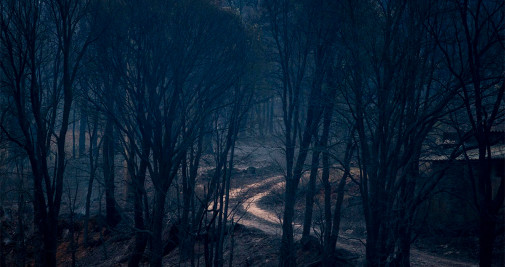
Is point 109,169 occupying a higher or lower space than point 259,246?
higher

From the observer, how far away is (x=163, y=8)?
10203mm

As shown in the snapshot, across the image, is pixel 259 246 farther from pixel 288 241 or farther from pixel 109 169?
pixel 109 169

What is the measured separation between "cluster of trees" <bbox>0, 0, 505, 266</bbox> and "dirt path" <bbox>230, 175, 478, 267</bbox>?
5.27 feet

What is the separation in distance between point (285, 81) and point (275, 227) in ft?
22.2

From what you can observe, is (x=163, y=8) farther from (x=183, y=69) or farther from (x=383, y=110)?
(x=383, y=110)

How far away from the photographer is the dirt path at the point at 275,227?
11.8 metres

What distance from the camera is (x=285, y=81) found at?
Answer: 1312 cm

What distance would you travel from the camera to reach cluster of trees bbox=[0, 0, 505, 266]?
7.09 m

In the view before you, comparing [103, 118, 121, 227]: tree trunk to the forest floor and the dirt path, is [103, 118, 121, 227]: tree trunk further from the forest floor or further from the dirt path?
the dirt path

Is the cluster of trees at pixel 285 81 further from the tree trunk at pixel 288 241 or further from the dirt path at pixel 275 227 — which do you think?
the dirt path at pixel 275 227

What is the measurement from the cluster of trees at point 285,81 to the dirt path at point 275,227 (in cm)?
161

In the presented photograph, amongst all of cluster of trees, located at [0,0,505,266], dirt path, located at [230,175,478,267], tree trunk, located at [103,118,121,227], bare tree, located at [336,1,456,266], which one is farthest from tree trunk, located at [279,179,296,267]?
tree trunk, located at [103,118,121,227]

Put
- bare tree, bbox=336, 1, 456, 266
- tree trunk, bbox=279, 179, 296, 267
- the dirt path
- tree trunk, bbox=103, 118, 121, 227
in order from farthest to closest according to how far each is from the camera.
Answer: tree trunk, bbox=103, 118, 121, 227 < the dirt path < tree trunk, bbox=279, 179, 296, 267 < bare tree, bbox=336, 1, 456, 266

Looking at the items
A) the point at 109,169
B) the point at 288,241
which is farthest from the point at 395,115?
the point at 109,169
